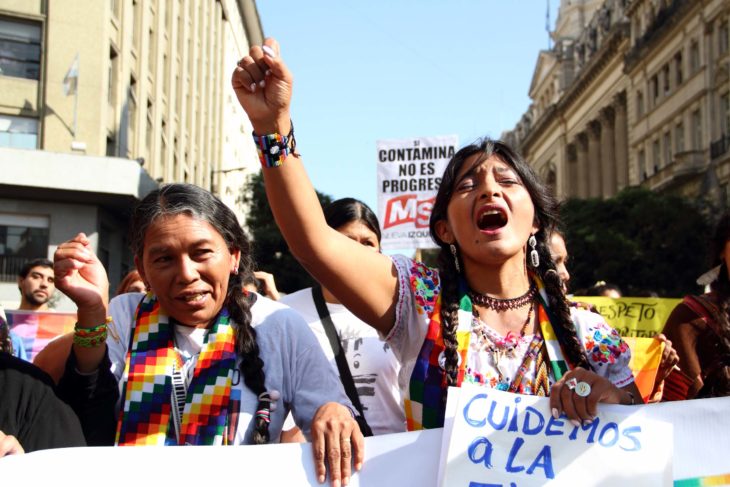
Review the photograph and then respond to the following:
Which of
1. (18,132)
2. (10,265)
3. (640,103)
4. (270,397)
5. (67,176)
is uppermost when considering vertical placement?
(640,103)

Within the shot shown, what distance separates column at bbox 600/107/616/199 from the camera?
2424 inches

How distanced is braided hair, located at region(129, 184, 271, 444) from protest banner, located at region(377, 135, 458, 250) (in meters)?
6.17

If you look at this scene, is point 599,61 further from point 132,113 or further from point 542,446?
point 542,446

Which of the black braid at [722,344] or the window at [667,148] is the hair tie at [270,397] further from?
the window at [667,148]

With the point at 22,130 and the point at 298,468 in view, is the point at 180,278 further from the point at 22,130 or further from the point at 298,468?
the point at 22,130

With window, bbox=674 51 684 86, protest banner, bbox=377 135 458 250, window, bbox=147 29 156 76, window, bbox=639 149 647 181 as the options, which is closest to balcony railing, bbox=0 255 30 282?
window, bbox=147 29 156 76

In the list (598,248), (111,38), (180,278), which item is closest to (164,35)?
(111,38)

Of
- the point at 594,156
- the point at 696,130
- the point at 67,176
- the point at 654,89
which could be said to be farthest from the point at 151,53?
the point at 594,156

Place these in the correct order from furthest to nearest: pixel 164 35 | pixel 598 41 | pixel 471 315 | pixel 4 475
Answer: pixel 598 41 < pixel 164 35 < pixel 471 315 < pixel 4 475

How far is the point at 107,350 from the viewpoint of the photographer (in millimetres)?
2414

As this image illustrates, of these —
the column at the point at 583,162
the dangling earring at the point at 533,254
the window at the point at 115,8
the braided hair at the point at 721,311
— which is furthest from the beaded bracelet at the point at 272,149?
the column at the point at 583,162

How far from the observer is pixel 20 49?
23.4 meters

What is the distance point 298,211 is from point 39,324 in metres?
4.87

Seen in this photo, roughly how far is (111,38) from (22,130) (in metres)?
3.63
